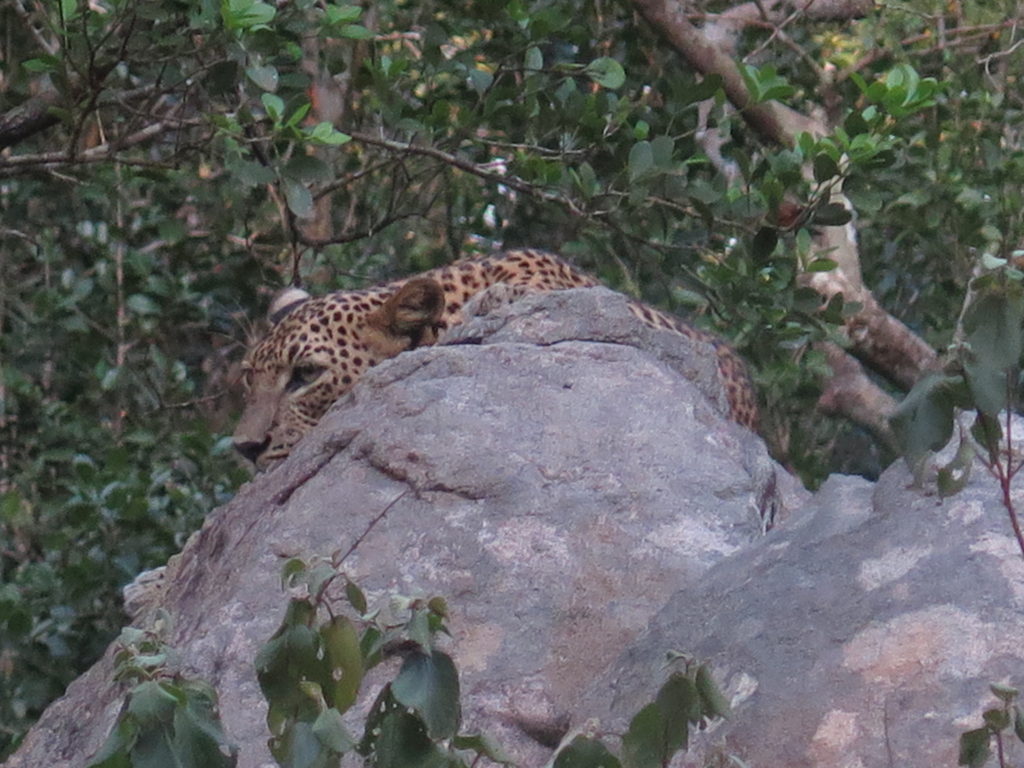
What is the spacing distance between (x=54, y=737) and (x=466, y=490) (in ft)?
4.14

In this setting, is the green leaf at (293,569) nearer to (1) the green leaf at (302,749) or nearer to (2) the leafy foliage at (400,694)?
(2) the leafy foliage at (400,694)

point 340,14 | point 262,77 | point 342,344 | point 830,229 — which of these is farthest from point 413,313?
point 830,229

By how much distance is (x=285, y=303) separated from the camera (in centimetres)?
654

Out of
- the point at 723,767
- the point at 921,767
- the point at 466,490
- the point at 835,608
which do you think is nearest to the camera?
the point at 723,767

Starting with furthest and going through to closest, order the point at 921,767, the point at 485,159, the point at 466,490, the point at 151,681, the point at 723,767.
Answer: the point at 485,159 → the point at 466,490 → the point at 921,767 → the point at 723,767 → the point at 151,681

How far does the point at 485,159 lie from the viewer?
7012 millimetres

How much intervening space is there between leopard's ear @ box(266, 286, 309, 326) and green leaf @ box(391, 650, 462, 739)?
13.8ft

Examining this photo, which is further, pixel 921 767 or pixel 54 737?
pixel 54 737

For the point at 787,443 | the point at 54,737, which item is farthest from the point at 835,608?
the point at 787,443

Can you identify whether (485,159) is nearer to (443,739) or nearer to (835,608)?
(835,608)

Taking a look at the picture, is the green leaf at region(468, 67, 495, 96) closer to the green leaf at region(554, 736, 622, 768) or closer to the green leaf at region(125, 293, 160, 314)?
the green leaf at region(125, 293, 160, 314)

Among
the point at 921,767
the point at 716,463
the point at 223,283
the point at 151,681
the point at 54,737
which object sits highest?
the point at 151,681

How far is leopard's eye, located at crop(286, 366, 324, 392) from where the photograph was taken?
20.2ft

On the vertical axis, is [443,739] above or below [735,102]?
above
